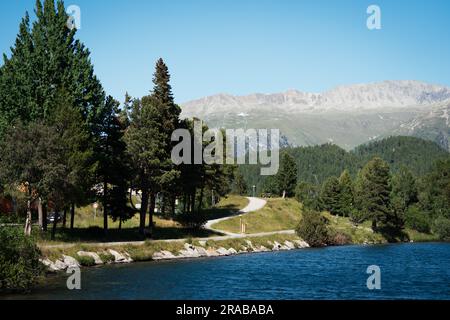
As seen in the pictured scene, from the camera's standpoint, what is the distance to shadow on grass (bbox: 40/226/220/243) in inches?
2313

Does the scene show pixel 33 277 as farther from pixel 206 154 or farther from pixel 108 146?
pixel 206 154

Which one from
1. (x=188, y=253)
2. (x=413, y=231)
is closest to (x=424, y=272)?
(x=188, y=253)

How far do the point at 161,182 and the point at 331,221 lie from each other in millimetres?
55811

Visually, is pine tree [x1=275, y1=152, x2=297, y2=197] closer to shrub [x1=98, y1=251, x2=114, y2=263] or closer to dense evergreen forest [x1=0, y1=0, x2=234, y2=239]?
dense evergreen forest [x1=0, y1=0, x2=234, y2=239]

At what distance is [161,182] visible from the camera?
65.6 m

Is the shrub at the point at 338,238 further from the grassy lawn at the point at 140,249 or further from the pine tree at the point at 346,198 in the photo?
the pine tree at the point at 346,198

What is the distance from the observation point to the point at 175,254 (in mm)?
61750

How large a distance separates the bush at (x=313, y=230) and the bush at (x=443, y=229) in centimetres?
4124

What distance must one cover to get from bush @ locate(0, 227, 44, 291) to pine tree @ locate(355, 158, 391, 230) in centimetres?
7728

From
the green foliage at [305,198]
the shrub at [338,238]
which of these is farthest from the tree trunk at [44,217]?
the green foliage at [305,198]

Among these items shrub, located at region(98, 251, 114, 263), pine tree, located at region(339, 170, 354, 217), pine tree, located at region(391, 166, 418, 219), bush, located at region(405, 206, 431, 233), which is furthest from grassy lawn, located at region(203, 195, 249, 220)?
pine tree, located at region(391, 166, 418, 219)

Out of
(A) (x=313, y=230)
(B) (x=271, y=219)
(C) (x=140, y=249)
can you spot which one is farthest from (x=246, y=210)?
(C) (x=140, y=249)

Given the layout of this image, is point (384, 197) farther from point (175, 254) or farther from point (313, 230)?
point (175, 254)

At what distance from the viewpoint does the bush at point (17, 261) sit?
36891 mm
